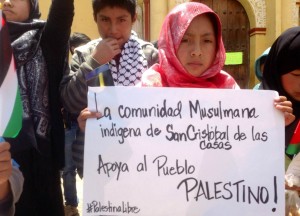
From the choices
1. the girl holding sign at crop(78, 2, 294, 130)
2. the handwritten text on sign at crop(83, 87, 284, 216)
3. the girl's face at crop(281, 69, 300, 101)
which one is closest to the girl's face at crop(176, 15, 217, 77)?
the girl holding sign at crop(78, 2, 294, 130)

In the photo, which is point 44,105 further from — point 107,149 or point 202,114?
point 202,114

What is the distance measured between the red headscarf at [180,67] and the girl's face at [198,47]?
0.02 metres

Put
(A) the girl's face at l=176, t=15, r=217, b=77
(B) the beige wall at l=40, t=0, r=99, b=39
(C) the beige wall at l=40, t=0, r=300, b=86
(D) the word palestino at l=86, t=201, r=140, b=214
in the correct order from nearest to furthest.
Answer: (D) the word palestino at l=86, t=201, r=140, b=214, (A) the girl's face at l=176, t=15, r=217, b=77, (C) the beige wall at l=40, t=0, r=300, b=86, (B) the beige wall at l=40, t=0, r=99, b=39

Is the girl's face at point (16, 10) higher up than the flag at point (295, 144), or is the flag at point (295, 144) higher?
the girl's face at point (16, 10)

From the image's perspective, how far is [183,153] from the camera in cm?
168

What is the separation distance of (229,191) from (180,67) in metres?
0.56

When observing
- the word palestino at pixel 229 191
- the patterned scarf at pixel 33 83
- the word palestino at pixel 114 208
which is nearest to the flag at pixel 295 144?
the word palestino at pixel 229 191

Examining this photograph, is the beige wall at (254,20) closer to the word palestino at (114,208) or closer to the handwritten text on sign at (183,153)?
the handwritten text on sign at (183,153)

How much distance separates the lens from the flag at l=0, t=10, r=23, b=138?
140 cm

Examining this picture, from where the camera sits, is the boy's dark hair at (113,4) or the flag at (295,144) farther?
the boy's dark hair at (113,4)

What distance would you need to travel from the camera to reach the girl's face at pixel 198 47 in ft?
6.16

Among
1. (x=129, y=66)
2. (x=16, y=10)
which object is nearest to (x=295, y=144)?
(x=129, y=66)

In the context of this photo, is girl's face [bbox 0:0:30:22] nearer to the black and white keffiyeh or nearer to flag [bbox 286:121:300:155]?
the black and white keffiyeh

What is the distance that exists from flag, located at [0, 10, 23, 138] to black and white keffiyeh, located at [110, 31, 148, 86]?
716 millimetres
